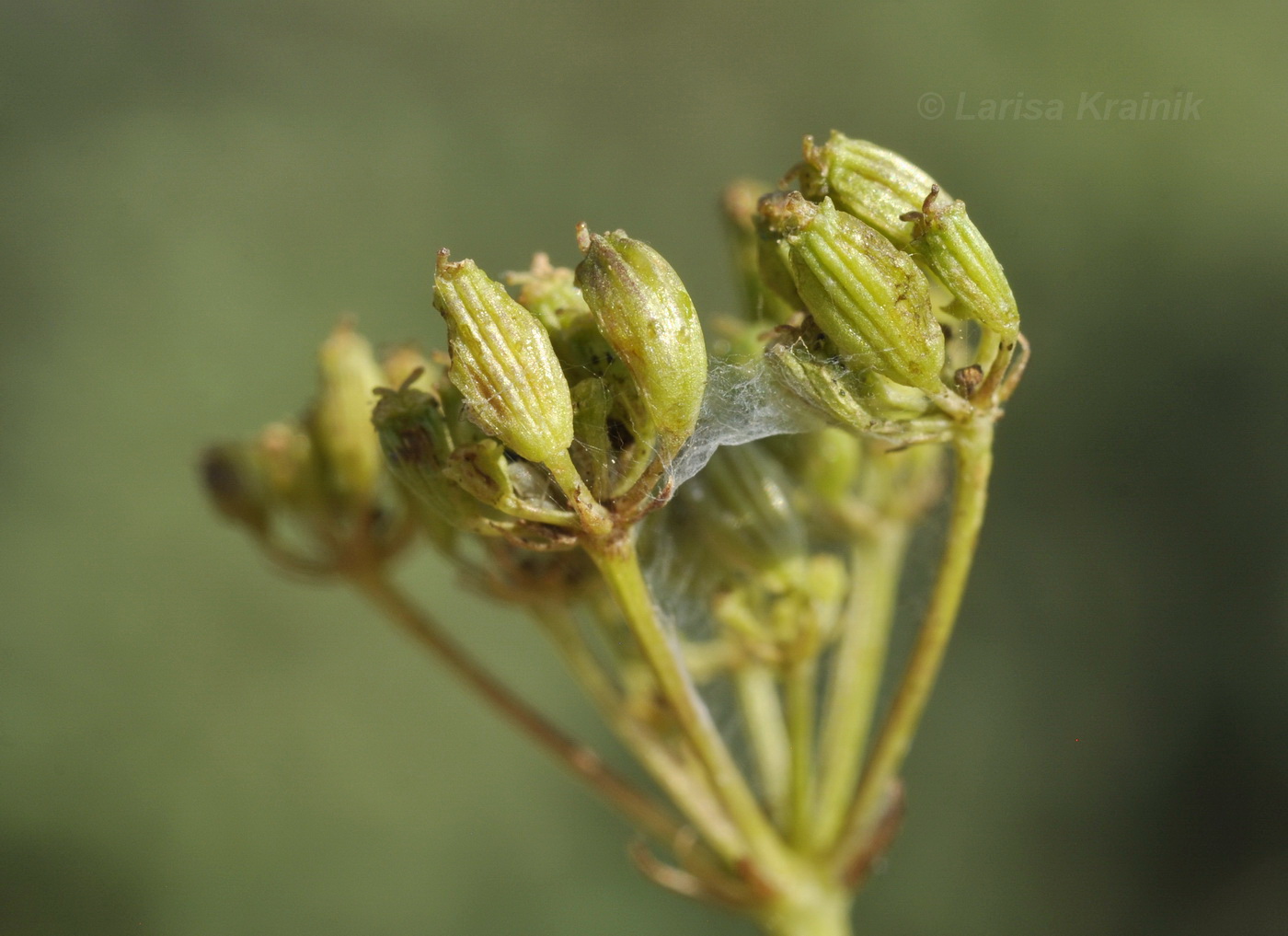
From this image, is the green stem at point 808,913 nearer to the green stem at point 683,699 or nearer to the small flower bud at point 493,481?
the green stem at point 683,699

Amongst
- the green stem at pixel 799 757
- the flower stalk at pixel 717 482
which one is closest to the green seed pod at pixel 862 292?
the flower stalk at pixel 717 482

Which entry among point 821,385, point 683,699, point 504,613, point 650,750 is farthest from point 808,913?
point 504,613

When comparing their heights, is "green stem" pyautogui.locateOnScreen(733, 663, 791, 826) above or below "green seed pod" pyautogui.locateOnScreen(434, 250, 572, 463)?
below

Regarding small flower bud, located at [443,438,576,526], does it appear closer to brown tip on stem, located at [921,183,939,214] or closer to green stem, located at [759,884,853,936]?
brown tip on stem, located at [921,183,939,214]

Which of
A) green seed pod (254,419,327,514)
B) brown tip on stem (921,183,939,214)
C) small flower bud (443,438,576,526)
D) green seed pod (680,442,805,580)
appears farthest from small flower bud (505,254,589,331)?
green seed pod (254,419,327,514)

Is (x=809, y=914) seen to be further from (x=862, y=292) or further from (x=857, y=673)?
(x=862, y=292)

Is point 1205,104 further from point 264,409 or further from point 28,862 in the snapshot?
point 28,862
